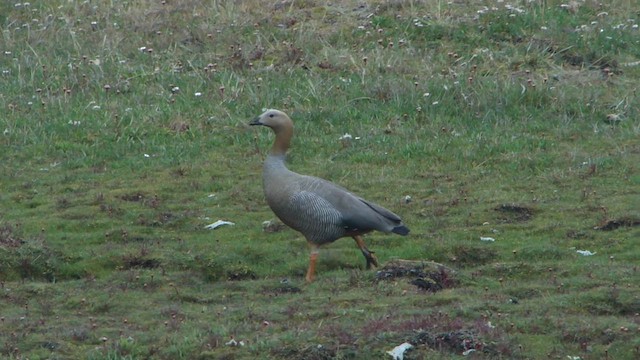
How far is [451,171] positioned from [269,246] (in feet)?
10.4

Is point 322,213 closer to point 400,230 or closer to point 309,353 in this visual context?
point 400,230

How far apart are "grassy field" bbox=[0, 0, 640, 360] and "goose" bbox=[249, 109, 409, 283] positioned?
0.33m

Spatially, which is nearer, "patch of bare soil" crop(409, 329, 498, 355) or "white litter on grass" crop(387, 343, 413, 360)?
"white litter on grass" crop(387, 343, 413, 360)

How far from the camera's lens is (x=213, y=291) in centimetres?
1039

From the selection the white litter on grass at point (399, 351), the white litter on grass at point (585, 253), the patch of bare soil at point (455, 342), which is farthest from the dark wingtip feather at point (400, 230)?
the white litter on grass at point (399, 351)

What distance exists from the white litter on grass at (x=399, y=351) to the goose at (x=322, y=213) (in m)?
2.46

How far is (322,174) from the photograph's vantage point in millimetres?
13992

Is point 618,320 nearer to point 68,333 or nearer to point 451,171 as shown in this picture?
point 68,333

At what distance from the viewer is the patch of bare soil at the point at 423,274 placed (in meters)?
10.1

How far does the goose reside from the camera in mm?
10750

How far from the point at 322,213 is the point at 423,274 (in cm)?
109

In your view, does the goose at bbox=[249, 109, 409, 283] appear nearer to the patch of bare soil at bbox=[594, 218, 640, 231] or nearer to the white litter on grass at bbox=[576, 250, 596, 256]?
the white litter on grass at bbox=[576, 250, 596, 256]

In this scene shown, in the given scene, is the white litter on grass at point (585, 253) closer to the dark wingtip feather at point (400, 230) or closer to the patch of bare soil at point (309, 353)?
the dark wingtip feather at point (400, 230)

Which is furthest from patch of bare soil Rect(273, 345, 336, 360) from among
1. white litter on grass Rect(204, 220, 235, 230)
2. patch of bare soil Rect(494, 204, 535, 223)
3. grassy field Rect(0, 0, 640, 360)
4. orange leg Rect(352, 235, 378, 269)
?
patch of bare soil Rect(494, 204, 535, 223)
